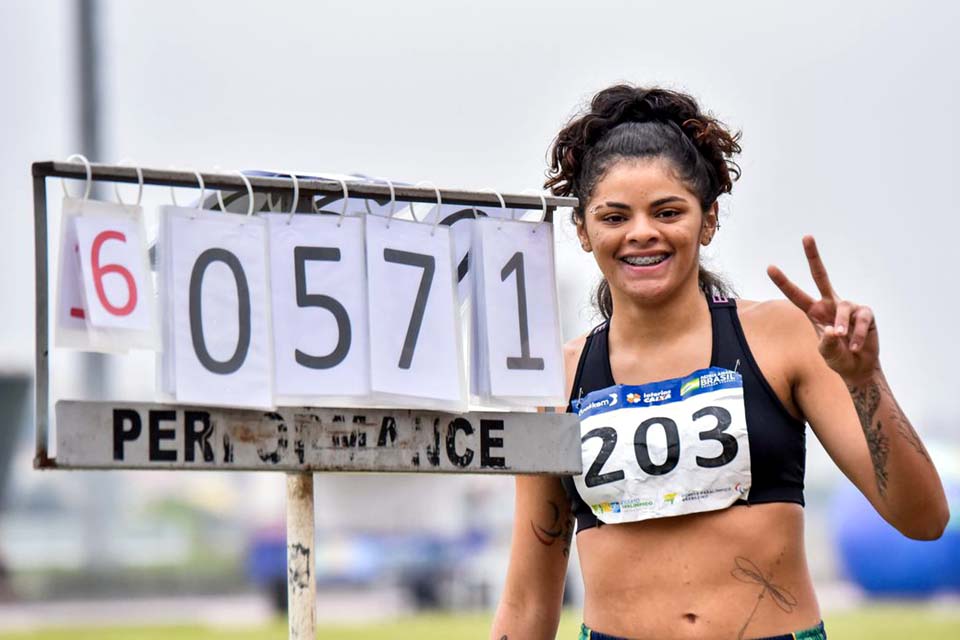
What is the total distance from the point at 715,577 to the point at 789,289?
0.66m

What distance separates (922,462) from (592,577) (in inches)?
28.5

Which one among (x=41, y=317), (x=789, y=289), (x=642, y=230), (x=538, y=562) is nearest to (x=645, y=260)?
(x=642, y=230)

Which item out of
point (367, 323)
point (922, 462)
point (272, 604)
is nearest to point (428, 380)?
point (367, 323)

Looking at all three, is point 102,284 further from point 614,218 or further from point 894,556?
point 894,556

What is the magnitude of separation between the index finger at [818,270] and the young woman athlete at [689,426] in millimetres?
280

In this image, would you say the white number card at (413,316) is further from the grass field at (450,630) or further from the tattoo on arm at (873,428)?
the grass field at (450,630)

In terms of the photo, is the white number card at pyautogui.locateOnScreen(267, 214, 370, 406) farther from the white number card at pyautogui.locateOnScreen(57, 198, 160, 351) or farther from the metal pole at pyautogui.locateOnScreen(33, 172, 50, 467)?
the metal pole at pyautogui.locateOnScreen(33, 172, 50, 467)

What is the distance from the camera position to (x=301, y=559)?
284cm

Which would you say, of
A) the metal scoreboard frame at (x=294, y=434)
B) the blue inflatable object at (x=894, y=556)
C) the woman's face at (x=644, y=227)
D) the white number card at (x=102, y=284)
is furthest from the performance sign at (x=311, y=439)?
the blue inflatable object at (x=894, y=556)


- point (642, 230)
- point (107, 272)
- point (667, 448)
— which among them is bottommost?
point (667, 448)

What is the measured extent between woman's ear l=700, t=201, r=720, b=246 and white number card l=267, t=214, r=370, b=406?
812mm

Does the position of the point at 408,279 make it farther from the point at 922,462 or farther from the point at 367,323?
the point at 922,462

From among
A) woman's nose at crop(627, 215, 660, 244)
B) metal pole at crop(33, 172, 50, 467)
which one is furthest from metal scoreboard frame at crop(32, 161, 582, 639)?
woman's nose at crop(627, 215, 660, 244)

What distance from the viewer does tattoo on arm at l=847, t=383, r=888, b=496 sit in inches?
117
